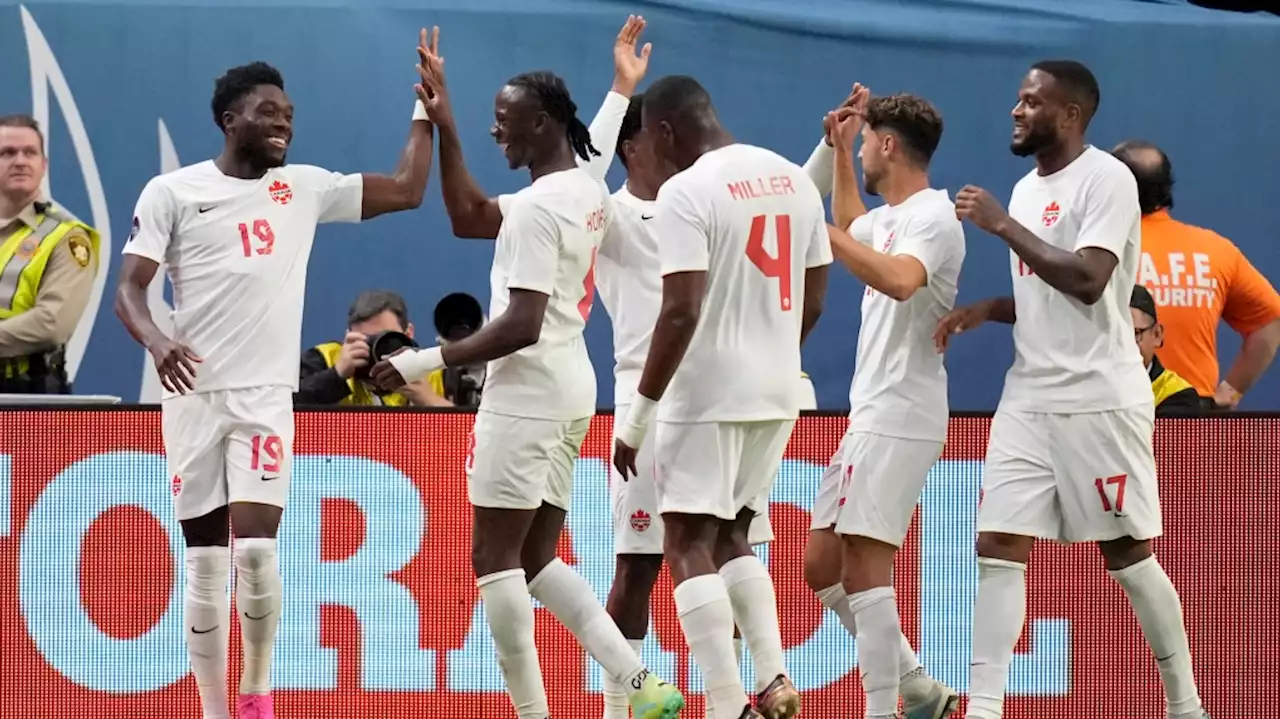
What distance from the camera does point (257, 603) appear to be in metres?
6.72

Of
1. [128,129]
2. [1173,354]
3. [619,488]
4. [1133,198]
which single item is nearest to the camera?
[1133,198]

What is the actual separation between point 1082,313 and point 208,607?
3.06m

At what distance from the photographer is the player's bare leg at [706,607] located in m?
6.01

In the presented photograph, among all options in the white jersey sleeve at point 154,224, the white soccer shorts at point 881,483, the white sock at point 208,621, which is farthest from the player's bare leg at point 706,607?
the white jersey sleeve at point 154,224

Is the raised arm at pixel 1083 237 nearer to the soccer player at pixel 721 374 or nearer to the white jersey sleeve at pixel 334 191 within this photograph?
the soccer player at pixel 721 374

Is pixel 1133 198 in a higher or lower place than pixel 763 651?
higher

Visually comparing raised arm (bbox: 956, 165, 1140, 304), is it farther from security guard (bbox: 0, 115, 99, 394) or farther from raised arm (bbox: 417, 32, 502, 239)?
security guard (bbox: 0, 115, 99, 394)

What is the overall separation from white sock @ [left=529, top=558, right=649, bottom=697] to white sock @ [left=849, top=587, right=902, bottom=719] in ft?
2.58

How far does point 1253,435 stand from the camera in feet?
24.4

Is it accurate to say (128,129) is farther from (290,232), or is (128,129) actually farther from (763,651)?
(763,651)

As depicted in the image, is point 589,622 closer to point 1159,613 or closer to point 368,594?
point 368,594

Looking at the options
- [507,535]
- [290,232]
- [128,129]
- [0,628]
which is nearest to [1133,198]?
[507,535]

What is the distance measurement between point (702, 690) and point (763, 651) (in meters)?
1.44

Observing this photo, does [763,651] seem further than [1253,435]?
No
